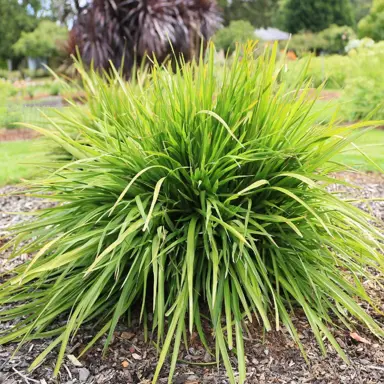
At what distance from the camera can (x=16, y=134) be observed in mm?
8250

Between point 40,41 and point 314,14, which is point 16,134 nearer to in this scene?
point 40,41

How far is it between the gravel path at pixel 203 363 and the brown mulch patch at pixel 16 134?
6.23m

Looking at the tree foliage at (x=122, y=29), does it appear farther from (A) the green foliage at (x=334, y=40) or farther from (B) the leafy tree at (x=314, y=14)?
(B) the leafy tree at (x=314, y=14)

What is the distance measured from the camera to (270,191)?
6.91ft

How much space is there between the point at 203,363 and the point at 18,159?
467 cm

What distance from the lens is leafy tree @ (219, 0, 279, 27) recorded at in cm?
4278

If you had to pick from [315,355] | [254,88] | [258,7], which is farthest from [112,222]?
[258,7]

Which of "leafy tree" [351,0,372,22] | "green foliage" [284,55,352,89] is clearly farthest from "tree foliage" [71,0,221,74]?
"leafy tree" [351,0,372,22]

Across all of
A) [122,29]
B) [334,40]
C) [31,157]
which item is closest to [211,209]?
[31,157]

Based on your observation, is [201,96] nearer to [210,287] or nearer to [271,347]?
[210,287]

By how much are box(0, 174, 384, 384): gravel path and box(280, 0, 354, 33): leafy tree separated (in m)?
37.7

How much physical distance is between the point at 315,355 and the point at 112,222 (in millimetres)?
1033

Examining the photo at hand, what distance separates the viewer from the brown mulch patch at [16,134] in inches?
310

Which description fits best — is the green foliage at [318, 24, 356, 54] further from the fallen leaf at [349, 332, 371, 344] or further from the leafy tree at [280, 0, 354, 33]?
the fallen leaf at [349, 332, 371, 344]
